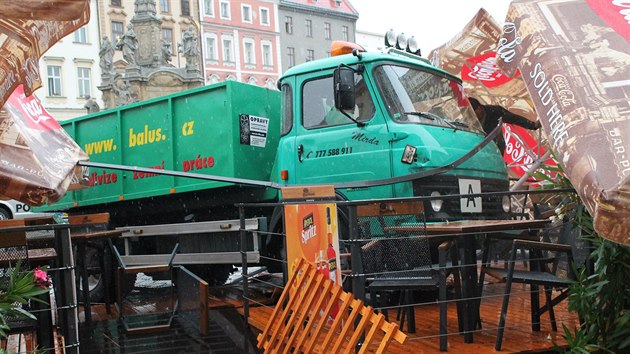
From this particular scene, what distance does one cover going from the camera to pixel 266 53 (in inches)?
2413

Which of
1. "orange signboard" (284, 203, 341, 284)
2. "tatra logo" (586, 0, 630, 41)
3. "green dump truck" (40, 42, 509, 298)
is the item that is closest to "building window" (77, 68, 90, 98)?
"green dump truck" (40, 42, 509, 298)

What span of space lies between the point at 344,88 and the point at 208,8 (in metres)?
53.4

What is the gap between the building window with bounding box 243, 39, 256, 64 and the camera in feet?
198

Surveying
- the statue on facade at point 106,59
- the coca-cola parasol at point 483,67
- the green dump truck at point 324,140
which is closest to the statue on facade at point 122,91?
the statue on facade at point 106,59

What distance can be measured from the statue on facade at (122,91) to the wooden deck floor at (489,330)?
22.1 meters

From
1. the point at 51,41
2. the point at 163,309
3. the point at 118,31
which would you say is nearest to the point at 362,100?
the point at 163,309

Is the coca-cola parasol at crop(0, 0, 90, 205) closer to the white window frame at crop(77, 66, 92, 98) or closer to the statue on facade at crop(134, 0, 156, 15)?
the statue on facade at crop(134, 0, 156, 15)

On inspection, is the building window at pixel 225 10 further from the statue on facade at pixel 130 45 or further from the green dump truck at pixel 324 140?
the green dump truck at pixel 324 140

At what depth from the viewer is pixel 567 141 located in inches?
163

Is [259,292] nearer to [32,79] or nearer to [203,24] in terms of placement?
[32,79]

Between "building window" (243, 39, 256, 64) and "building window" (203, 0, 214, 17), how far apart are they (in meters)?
3.65

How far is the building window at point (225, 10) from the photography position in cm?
5919

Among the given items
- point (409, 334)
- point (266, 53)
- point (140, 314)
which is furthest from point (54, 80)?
point (409, 334)

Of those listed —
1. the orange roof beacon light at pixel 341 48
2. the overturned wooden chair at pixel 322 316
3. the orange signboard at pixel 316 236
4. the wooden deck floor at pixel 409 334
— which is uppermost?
the orange roof beacon light at pixel 341 48
